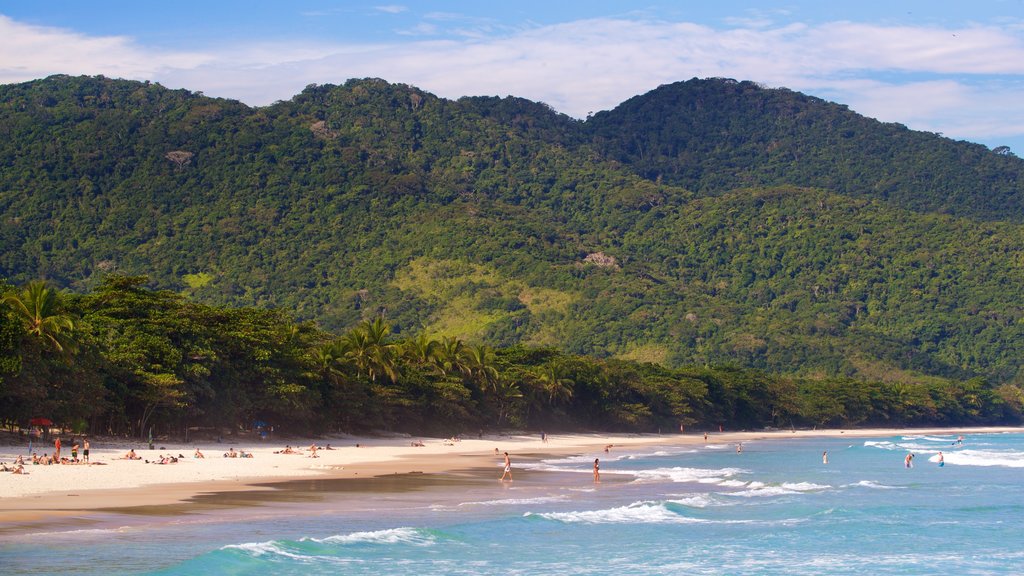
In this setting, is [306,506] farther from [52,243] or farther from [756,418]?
[52,243]

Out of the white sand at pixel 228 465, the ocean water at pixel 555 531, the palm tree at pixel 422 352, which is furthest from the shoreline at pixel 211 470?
the palm tree at pixel 422 352

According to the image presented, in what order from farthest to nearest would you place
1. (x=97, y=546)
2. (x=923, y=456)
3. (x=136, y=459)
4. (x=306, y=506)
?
(x=923, y=456), (x=136, y=459), (x=306, y=506), (x=97, y=546)

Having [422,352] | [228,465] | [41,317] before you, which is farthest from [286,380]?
[41,317]

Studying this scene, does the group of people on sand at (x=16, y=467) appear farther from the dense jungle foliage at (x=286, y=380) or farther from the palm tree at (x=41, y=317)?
the palm tree at (x=41, y=317)

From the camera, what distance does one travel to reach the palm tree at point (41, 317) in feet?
143

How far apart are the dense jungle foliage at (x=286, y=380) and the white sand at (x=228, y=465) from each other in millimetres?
2283

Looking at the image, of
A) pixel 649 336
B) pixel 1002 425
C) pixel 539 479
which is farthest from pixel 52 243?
pixel 539 479

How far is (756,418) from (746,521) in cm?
9400

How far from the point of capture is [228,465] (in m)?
46.9

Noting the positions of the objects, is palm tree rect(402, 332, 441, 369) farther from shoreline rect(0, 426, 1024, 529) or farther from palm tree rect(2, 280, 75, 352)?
palm tree rect(2, 280, 75, 352)

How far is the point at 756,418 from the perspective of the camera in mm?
127562

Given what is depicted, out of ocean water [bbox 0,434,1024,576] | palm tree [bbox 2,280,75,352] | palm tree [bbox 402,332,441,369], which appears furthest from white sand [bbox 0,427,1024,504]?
palm tree [bbox 402,332,441,369]

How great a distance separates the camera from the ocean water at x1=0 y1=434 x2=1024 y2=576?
82.5ft

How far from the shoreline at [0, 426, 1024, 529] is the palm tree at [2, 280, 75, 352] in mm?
4486
